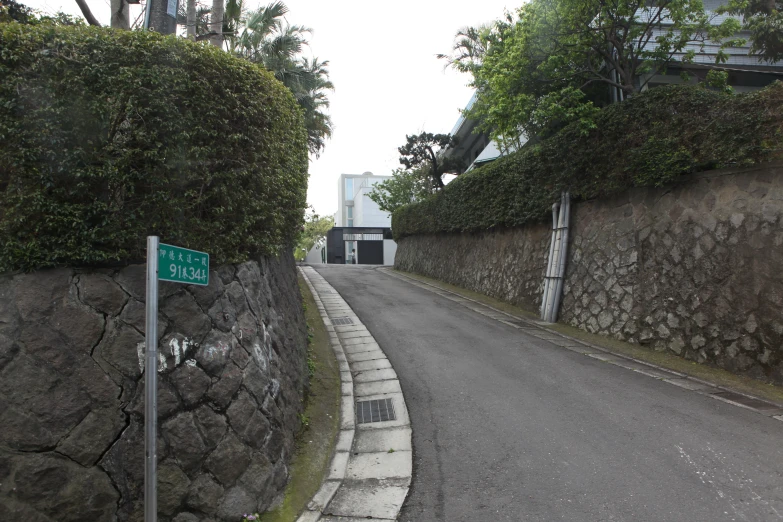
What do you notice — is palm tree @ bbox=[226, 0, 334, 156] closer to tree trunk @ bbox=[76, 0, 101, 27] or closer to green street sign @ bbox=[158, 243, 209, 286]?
tree trunk @ bbox=[76, 0, 101, 27]

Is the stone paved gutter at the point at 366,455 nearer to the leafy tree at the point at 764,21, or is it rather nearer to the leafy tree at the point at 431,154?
the leafy tree at the point at 764,21

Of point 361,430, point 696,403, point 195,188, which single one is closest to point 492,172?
point 696,403

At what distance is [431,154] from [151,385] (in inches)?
1020

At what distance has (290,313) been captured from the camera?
22.2 ft

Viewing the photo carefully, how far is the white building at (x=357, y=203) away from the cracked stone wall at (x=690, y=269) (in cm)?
4163

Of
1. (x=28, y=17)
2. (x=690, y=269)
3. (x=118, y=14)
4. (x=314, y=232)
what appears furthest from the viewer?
(x=314, y=232)

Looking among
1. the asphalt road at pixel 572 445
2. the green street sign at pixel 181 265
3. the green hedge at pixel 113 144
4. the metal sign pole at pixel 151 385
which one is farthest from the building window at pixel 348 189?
the metal sign pole at pixel 151 385

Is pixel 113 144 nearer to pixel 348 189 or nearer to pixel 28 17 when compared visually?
pixel 28 17

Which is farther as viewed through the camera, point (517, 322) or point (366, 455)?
point (517, 322)

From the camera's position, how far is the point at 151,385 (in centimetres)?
294

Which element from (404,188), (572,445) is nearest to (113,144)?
(572,445)

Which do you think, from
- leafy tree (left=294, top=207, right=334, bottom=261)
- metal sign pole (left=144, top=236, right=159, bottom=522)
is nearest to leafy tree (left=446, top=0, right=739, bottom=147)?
metal sign pole (left=144, top=236, right=159, bottom=522)

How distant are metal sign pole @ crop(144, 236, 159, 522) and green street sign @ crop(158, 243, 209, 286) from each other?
6 cm

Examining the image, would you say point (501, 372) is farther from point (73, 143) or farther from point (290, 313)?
point (73, 143)
